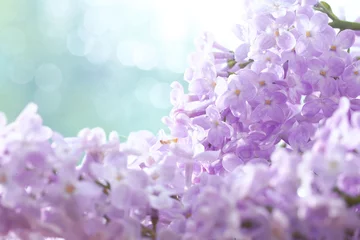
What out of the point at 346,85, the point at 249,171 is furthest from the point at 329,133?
the point at 346,85

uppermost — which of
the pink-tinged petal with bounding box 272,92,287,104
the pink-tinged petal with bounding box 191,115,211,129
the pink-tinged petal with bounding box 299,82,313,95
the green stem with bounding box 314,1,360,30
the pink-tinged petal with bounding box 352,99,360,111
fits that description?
the green stem with bounding box 314,1,360,30

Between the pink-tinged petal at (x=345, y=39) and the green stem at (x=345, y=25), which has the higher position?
the pink-tinged petal at (x=345, y=39)

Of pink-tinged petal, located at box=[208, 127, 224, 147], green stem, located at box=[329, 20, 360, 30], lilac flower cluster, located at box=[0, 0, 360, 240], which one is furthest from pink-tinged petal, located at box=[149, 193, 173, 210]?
green stem, located at box=[329, 20, 360, 30]

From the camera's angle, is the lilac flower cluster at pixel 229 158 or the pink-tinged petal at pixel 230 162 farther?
the pink-tinged petal at pixel 230 162

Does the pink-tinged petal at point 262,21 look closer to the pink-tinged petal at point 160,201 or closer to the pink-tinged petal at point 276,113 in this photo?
the pink-tinged petal at point 276,113

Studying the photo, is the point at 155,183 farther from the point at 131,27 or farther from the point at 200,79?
the point at 131,27

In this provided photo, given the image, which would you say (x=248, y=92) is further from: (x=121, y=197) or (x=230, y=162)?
(x=121, y=197)

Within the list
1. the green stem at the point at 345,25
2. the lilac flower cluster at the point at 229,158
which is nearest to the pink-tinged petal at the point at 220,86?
the lilac flower cluster at the point at 229,158

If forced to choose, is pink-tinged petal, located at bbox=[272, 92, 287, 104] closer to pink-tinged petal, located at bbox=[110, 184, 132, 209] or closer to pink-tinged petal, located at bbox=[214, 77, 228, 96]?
pink-tinged petal, located at bbox=[214, 77, 228, 96]

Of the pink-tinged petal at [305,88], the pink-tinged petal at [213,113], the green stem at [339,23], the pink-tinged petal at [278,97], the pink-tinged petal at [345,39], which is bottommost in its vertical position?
the pink-tinged petal at [213,113]
